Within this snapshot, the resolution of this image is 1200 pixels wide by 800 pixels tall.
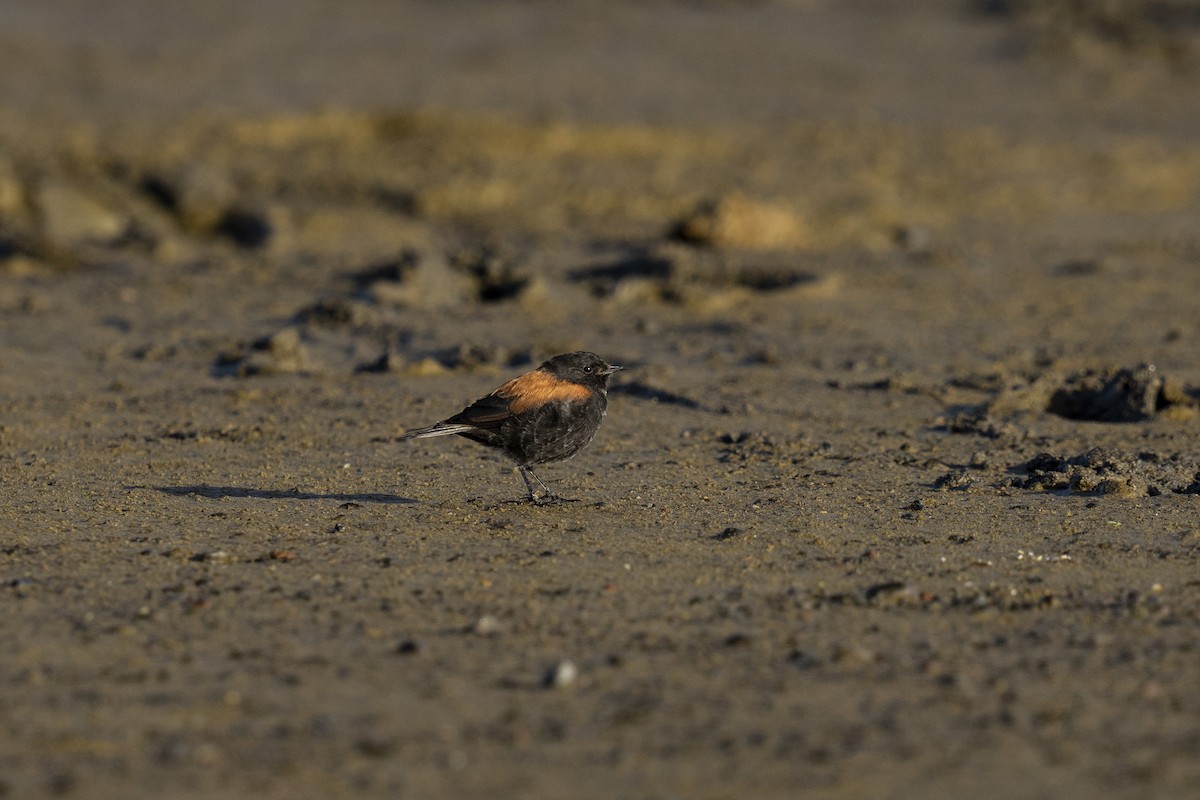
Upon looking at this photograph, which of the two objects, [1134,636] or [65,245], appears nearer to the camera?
[1134,636]

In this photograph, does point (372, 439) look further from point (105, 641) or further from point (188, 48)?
point (188, 48)

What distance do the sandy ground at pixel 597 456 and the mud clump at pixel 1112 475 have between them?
0.02 meters

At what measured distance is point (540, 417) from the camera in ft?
22.9

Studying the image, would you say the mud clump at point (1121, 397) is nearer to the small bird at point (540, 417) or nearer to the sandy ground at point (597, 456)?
the sandy ground at point (597, 456)

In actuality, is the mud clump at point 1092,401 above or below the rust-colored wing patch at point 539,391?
below

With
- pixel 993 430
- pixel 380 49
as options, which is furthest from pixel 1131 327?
pixel 380 49

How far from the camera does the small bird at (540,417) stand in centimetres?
696

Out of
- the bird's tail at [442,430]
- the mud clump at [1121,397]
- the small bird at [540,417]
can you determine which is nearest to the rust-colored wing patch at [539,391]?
the small bird at [540,417]

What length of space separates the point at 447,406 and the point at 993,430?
307 cm

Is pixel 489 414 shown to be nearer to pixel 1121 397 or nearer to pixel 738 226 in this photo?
pixel 1121 397

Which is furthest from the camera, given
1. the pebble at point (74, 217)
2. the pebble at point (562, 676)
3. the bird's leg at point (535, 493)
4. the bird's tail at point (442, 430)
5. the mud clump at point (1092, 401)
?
the pebble at point (74, 217)

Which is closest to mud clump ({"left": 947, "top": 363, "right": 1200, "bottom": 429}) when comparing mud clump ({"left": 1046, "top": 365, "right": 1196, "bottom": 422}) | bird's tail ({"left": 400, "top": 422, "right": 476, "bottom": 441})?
mud clump ({"left": 1046, "top": 365, "right": 1196, "bottom": 422})

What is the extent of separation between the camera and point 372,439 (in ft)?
27.9

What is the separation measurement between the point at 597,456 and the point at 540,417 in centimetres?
129
